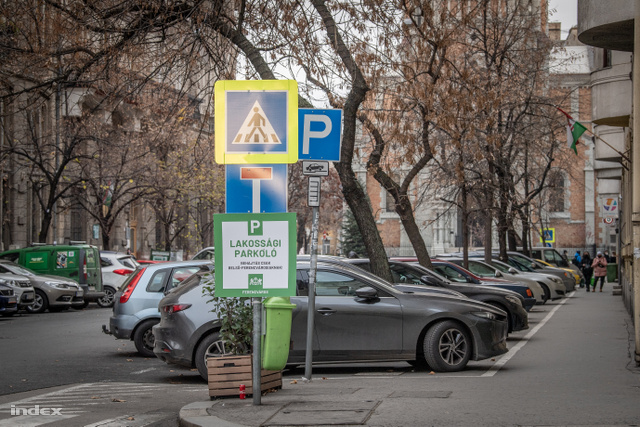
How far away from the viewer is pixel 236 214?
28.5ft

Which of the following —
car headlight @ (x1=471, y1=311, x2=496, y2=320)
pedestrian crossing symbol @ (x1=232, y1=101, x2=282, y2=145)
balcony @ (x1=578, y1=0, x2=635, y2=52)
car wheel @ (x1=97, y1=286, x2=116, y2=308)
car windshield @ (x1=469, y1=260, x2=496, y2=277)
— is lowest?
car wheel @ (x1=97, y1=286, x2=116, y2=308)

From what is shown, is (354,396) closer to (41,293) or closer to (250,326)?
(250,326)

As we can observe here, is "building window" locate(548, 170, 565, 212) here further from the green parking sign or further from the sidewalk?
the green parking sign

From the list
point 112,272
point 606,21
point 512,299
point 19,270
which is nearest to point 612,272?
point 112,272

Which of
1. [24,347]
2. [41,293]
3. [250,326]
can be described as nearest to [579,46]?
[41,293]

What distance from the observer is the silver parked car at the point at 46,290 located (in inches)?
1069

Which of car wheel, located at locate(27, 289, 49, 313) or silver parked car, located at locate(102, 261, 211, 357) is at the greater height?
silver parked car, located at locate(102, 261, 211, 357)

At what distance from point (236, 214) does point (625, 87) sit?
34.9 ft

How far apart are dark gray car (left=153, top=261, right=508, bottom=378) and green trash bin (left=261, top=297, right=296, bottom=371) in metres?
2.62

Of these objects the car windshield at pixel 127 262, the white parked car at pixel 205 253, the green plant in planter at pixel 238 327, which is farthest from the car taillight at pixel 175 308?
the car windshield at pixel 127 262

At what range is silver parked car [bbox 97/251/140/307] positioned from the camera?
31.5 metres

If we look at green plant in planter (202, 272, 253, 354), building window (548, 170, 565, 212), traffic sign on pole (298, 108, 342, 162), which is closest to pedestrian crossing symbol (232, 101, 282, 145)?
green plant in planter (202, 272, 253, 354)

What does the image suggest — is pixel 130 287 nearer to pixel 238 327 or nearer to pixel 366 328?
pixel 366 328

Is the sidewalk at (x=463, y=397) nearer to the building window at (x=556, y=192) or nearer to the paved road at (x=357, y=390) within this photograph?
the paved road at (x=357, y=390)
